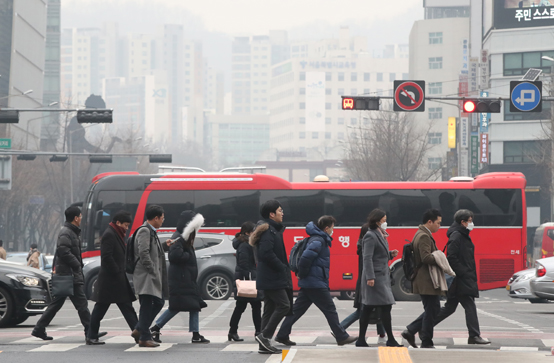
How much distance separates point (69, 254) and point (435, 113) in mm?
99249

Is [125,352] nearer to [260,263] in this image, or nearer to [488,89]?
[260,263]

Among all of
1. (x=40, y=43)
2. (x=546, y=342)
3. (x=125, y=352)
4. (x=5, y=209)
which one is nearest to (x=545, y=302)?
(x=546, y=342)

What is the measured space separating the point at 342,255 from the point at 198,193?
164 inches

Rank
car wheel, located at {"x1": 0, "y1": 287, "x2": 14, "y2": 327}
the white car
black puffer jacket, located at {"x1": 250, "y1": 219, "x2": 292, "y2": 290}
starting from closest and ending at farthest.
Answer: black puffer jacket, located at {"x1": 250, "y1": 219, "x2": 292, "y2": 290}, car wheel, located at {"x1": 0, "y1": 287, "x2": 14, "y2": 327}, the white car

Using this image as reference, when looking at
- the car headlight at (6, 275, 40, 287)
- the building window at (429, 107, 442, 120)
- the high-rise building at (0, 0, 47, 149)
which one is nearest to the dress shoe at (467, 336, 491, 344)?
the car headlight at (6, 275, 40, 287)

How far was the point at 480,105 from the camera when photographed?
23.1m

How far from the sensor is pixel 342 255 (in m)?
23.4

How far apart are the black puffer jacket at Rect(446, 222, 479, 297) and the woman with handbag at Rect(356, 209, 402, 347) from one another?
0.91 meters

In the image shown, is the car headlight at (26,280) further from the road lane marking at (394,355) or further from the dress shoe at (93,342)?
the road lane marking at (394,355)

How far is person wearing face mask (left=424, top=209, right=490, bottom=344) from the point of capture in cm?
1126

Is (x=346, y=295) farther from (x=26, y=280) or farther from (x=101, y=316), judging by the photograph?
(x=101, y=316)

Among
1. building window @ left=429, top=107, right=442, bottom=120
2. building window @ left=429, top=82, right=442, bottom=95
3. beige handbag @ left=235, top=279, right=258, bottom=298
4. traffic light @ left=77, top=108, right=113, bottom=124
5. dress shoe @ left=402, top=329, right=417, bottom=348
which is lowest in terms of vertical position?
dress shoe @ left=402, top=329, right=417, bottom=348

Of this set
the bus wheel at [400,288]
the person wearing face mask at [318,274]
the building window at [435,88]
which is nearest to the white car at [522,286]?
the bus wheel at [400,288]

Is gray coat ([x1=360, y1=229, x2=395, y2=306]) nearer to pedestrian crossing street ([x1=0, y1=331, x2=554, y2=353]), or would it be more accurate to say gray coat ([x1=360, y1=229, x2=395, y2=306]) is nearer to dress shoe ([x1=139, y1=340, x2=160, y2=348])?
pedestrian crossing street ([x1=0, y1=331, x2=554, y2=353])
